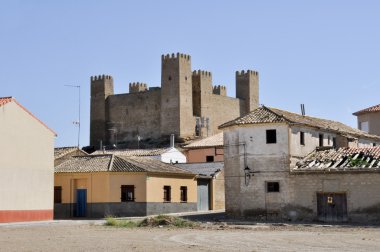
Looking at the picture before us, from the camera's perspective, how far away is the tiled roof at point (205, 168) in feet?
152

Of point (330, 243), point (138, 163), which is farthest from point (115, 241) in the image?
point (138, 163)

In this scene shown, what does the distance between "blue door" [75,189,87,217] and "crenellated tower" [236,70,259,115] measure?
1861 inches

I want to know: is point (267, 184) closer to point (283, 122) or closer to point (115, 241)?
point (283, 122)

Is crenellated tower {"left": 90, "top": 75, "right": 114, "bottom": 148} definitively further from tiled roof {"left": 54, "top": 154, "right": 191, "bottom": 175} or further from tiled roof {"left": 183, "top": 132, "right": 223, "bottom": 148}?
tiled roof {"left": 54, "top": 154, "right": 191, "bottom": 175}

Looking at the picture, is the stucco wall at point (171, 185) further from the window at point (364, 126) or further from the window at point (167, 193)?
the window at point (364, 126)

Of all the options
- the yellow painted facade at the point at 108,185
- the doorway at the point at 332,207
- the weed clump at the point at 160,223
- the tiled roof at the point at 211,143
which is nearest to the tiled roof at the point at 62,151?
the yellow painted facade at the point at 108,185

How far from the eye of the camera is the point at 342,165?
32.7 metres

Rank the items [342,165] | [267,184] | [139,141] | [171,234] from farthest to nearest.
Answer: [139,141]
[267,184]
[342,165]
[171,234]

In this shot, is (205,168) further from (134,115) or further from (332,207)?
(134,115)

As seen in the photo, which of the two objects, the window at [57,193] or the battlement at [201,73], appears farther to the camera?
the battlement at [201,73]

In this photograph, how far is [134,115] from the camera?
80125 mm

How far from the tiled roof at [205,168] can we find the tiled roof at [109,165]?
134 inches

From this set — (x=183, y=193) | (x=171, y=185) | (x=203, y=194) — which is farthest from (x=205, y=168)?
(x=171, y=185)

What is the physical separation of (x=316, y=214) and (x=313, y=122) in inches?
282
